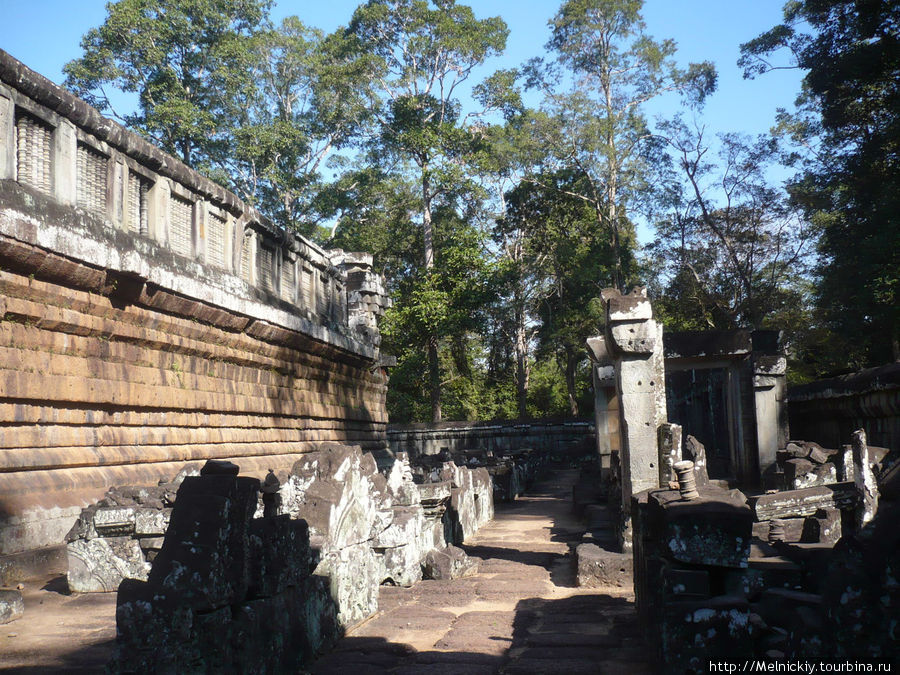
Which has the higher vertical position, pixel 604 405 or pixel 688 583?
pixel 604 405

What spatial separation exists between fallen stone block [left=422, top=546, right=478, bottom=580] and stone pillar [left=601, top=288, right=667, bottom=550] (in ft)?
4.79

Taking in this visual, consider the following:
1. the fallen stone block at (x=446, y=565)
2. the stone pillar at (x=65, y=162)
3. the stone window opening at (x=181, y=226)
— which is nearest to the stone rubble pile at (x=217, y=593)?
the fallen stone block at (x=446, y=565)

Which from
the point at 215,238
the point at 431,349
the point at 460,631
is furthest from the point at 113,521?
the point at 431,349

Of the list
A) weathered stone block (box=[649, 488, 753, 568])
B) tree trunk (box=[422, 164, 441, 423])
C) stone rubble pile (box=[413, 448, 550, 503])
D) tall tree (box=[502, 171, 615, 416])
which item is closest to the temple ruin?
weathered stone block (box=[649, 488, 753, 568])

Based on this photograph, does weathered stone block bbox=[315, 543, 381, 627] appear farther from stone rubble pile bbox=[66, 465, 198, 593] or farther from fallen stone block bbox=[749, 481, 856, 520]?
fallen stone block bbox=[749, 481, 856, 520]

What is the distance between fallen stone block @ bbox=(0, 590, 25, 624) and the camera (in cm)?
421

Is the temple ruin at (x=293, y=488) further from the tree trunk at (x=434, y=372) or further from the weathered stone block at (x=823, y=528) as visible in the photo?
the tree trunk at (x=434, y=372)

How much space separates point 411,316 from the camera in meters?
26.1

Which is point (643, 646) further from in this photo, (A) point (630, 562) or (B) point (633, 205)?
(B) point (633, 205)

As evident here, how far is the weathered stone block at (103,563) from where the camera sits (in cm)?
517

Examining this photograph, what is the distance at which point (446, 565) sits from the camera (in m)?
6.45

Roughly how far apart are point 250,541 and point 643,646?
222 centimetres

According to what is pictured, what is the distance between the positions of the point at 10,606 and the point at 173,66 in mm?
26578

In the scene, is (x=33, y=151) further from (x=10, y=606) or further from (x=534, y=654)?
(x=534, y=654)
